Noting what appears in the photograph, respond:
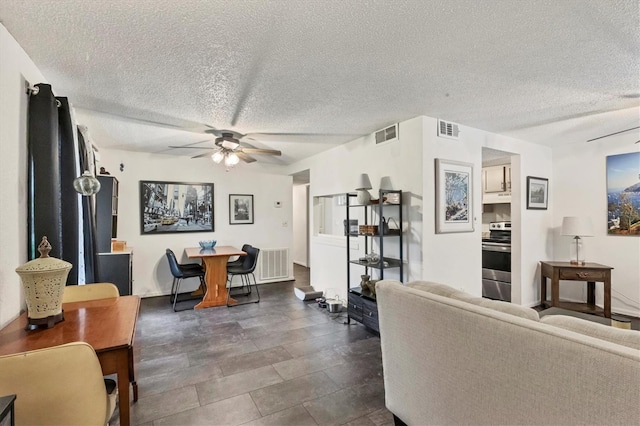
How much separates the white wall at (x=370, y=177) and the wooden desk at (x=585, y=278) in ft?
7.20

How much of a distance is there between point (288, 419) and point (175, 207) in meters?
4.17

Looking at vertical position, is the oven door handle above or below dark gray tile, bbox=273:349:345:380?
above

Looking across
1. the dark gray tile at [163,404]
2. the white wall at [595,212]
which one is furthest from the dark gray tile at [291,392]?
the white wall at [595,212]

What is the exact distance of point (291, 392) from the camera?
7.28 ft

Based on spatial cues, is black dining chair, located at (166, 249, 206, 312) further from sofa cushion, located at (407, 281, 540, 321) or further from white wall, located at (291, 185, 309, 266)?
sofa cushion, located at (407, 281, 540, 321)

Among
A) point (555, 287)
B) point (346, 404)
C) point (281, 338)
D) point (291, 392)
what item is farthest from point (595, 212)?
point (291, 392)

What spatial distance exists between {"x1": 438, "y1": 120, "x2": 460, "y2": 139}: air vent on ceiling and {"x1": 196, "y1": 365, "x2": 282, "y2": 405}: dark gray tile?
2.91 metres

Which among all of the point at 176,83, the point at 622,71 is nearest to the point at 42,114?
the point at 176,83

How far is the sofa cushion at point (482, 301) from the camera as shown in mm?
1242

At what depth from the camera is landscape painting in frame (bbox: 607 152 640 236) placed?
3775 millimetres

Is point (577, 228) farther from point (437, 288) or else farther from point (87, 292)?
point (87, 292)

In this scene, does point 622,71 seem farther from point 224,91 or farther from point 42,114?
point 42,114

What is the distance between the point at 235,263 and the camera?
519cm

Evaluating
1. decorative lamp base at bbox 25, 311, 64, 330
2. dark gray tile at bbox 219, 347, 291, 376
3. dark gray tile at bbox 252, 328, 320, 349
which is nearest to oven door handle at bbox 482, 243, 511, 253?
dark gray tile at bbox 252, 328, 320, 349
